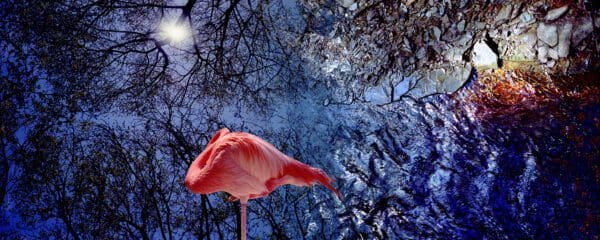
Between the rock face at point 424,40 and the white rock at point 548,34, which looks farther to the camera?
the rock face at point 424,40

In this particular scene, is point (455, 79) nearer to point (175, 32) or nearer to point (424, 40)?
point (424, 40)

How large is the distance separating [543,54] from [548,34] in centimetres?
25

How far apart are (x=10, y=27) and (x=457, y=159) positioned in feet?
17.7

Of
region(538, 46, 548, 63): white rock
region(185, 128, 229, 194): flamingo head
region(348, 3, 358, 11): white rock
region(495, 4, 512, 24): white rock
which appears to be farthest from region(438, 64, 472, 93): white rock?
region(185, 128, 229, 194): flamingo head

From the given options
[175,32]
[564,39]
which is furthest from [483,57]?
[175,32]

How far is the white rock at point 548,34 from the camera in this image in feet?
15.3

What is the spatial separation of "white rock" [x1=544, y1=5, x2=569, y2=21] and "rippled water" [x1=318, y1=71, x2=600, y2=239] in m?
0.76

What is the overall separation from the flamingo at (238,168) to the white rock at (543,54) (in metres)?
4.30

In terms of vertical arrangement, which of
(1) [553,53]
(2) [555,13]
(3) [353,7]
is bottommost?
(1) [553,53]

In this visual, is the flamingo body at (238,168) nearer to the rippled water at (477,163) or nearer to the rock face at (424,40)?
the rippled water at (477,163)

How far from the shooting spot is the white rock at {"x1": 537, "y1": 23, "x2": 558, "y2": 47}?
4648mm

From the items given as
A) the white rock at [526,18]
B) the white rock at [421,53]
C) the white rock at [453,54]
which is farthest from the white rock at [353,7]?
the white rock at [526,18]

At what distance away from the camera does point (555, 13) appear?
4.63 metres

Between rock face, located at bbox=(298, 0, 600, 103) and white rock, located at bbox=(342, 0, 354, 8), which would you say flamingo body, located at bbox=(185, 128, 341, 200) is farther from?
white rock, located at bbox=(342, 0, 354, 8)
